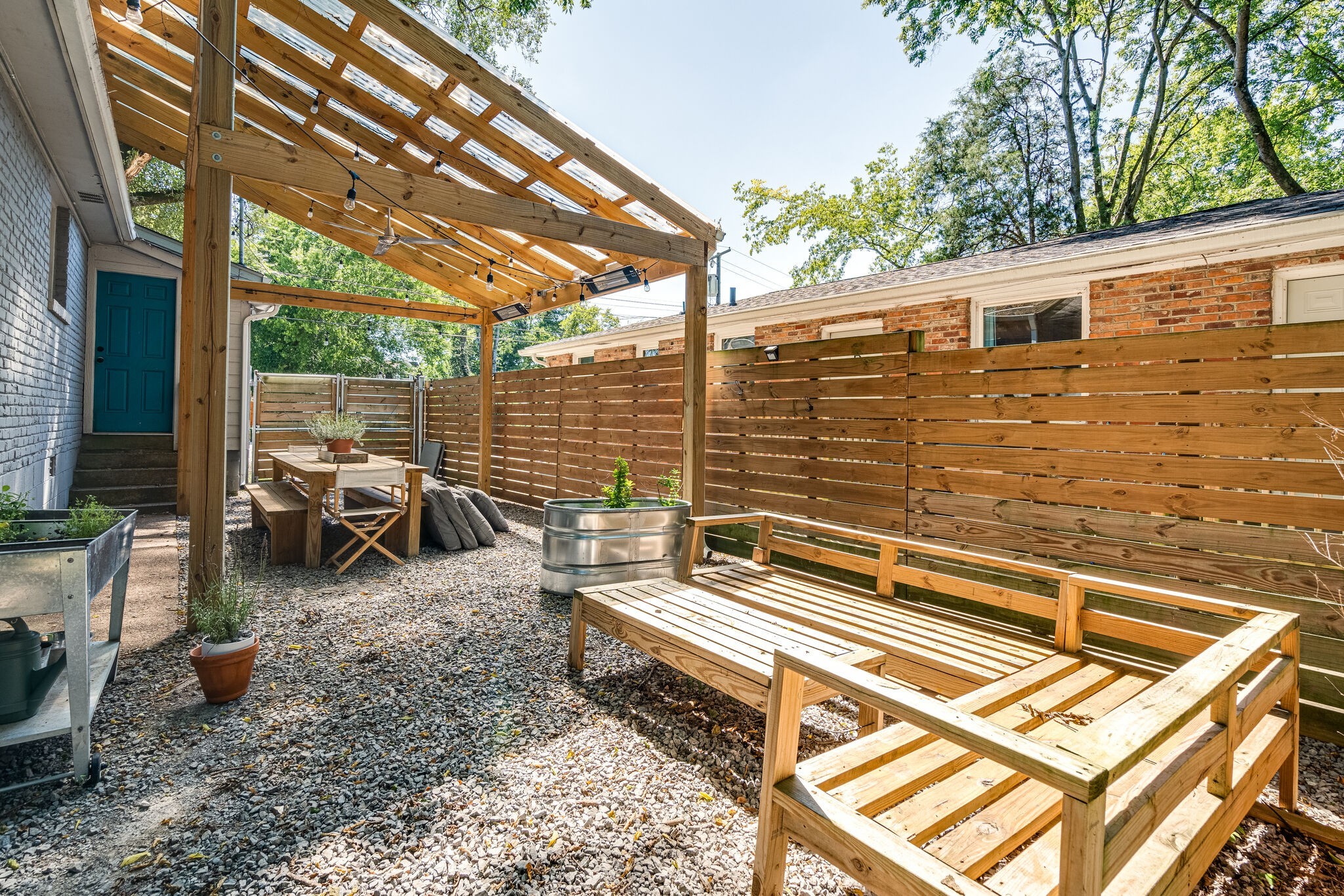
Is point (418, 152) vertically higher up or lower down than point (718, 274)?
lower down

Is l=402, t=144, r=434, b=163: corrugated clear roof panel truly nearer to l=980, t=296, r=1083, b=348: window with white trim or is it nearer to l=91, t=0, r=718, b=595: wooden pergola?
l=91, t=0, r=718, b=595: wooden pergola

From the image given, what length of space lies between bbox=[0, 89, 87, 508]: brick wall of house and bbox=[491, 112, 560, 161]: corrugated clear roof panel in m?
3.01

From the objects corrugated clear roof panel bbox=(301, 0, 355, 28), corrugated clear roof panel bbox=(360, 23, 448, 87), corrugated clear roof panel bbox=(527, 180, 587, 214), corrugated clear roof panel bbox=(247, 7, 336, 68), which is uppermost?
corrugated clear roof panel bbox=(247, 7, 336, 68)

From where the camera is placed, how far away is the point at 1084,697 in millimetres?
2203

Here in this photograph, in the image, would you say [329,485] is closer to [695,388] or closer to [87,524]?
[87,524]

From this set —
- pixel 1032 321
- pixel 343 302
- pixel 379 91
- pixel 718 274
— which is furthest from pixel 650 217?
pixel 718 274

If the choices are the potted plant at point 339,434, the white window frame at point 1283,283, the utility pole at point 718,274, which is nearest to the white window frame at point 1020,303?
the white window frame at point 1283,283

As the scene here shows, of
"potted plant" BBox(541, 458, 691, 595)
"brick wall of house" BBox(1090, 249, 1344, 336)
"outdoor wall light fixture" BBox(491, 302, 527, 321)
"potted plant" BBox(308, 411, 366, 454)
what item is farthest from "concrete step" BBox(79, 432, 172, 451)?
"brick wall of house" BBox(1090, 249, 1344, 336)

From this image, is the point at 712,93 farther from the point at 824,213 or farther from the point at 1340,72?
the point at 1340,72

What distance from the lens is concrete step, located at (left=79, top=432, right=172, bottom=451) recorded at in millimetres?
7418

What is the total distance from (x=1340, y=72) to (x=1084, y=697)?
1760 cm

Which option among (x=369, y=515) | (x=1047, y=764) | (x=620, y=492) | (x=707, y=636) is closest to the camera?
(x=1047, y=764)

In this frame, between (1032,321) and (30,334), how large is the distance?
335 inches

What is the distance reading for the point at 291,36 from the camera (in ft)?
14.9
